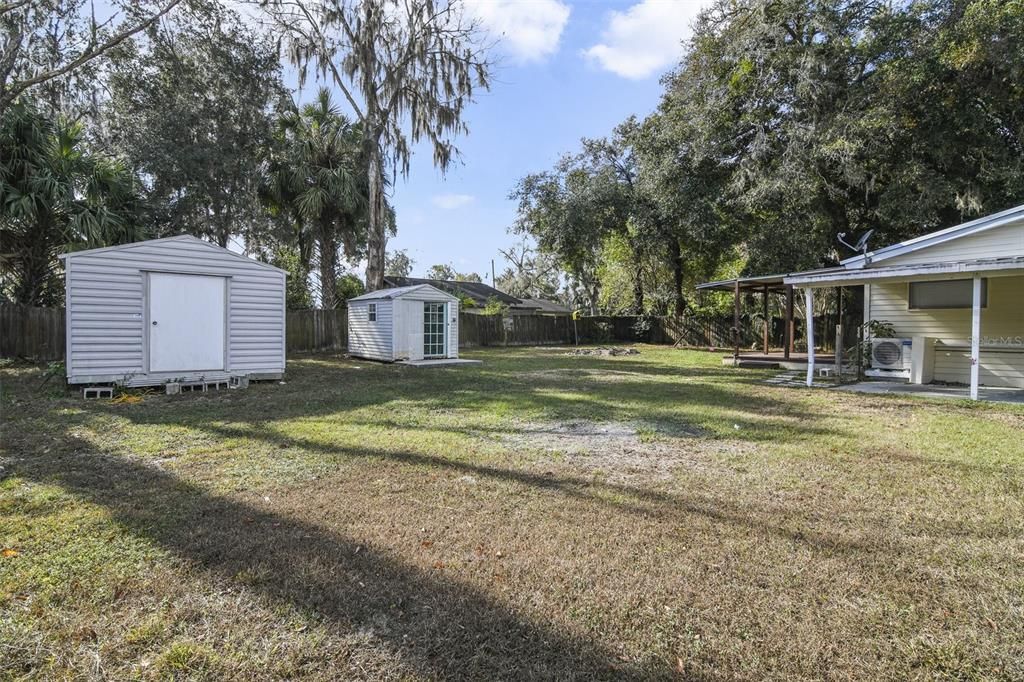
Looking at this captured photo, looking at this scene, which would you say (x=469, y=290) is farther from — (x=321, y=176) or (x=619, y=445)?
(x=619, y=445)

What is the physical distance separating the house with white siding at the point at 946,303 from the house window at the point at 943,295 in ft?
0.04

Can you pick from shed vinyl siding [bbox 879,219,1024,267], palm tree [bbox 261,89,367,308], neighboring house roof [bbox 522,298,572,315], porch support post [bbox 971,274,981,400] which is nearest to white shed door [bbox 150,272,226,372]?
palm tree [bbox 261,89,367,308]

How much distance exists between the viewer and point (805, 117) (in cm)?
1444

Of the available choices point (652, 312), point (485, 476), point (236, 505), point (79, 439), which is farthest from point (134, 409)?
point (652, 312)

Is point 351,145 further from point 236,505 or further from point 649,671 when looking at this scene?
point 649,671

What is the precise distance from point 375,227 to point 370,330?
3571 mm

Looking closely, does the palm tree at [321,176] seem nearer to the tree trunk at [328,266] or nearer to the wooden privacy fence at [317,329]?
the tree trunk at [328,266]

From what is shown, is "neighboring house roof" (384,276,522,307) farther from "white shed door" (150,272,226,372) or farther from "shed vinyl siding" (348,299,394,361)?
"white shed door" (150,272,226,372)

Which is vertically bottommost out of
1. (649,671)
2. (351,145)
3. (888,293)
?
(649,671)

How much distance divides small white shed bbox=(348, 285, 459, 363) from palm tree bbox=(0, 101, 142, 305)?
5335 mm

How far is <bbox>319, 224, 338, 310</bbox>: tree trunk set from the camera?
16.6 m

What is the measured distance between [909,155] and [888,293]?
5622mm

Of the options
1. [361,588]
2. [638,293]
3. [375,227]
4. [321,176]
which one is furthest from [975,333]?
[638,293]

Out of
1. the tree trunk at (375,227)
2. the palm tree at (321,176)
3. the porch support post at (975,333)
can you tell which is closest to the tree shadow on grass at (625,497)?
the porch support post at (975,333)
